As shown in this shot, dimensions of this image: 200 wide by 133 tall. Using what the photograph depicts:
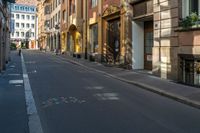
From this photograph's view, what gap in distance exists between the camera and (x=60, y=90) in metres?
15.0

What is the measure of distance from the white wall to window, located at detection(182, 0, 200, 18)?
7041 millimetres

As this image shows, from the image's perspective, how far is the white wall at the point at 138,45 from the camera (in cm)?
2380

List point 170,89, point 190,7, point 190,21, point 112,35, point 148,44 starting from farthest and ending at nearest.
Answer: point 112,35, point 148,44, point 190,7, point 190,21, point 170,89

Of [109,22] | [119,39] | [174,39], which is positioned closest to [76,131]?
[174,39]

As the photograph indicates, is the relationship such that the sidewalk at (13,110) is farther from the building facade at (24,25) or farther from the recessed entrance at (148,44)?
the building facade at (24,25)

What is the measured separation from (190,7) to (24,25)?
121626 millimetres

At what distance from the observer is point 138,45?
939 inches

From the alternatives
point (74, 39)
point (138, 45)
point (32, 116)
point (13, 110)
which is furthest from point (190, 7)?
point (74, 39)

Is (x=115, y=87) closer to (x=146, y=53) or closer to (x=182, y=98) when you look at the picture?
(x=182, y=98)

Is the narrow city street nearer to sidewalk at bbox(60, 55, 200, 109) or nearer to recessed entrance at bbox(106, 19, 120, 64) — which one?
sidewalk at bbox(60, 55, 200, 109)

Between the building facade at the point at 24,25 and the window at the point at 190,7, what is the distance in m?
113

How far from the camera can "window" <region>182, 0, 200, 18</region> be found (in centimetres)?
1603

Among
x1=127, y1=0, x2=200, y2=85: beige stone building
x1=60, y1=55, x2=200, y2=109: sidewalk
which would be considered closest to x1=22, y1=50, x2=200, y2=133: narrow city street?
x1=60, y1=55, x2=200, y2=109: sidewalk

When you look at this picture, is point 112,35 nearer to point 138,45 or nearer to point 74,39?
point 138,45
